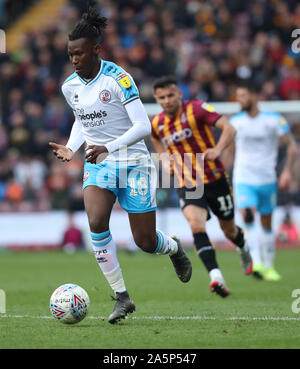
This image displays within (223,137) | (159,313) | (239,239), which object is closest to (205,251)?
(239,239)

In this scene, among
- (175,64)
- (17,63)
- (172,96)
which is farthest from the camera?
(17,63)

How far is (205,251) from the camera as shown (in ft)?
29.0

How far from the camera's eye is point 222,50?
19.1 m

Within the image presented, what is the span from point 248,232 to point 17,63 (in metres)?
12.4

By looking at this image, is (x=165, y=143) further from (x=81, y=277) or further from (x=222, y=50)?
(x=222, y=50)

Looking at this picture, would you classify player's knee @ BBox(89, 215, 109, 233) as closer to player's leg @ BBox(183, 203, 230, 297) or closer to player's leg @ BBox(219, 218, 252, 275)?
player's leg @ BBox(183, 203, 230, 297)

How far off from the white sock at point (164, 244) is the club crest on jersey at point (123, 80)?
142 centimetres

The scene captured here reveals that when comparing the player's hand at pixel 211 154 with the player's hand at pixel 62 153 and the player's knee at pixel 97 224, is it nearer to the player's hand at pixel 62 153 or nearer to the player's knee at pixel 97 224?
the player's knee at pixel 97 224

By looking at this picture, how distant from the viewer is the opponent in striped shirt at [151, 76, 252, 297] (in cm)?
895

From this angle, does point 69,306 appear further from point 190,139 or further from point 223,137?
point 190,139

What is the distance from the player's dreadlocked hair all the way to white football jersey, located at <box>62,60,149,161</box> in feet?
0.89

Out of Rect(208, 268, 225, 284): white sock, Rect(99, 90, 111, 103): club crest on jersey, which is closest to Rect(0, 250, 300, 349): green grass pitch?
Rect(208, 268, 225, 284): white sock

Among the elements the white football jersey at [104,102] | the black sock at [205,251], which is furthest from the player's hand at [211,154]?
the white football jersey at [104,102]
